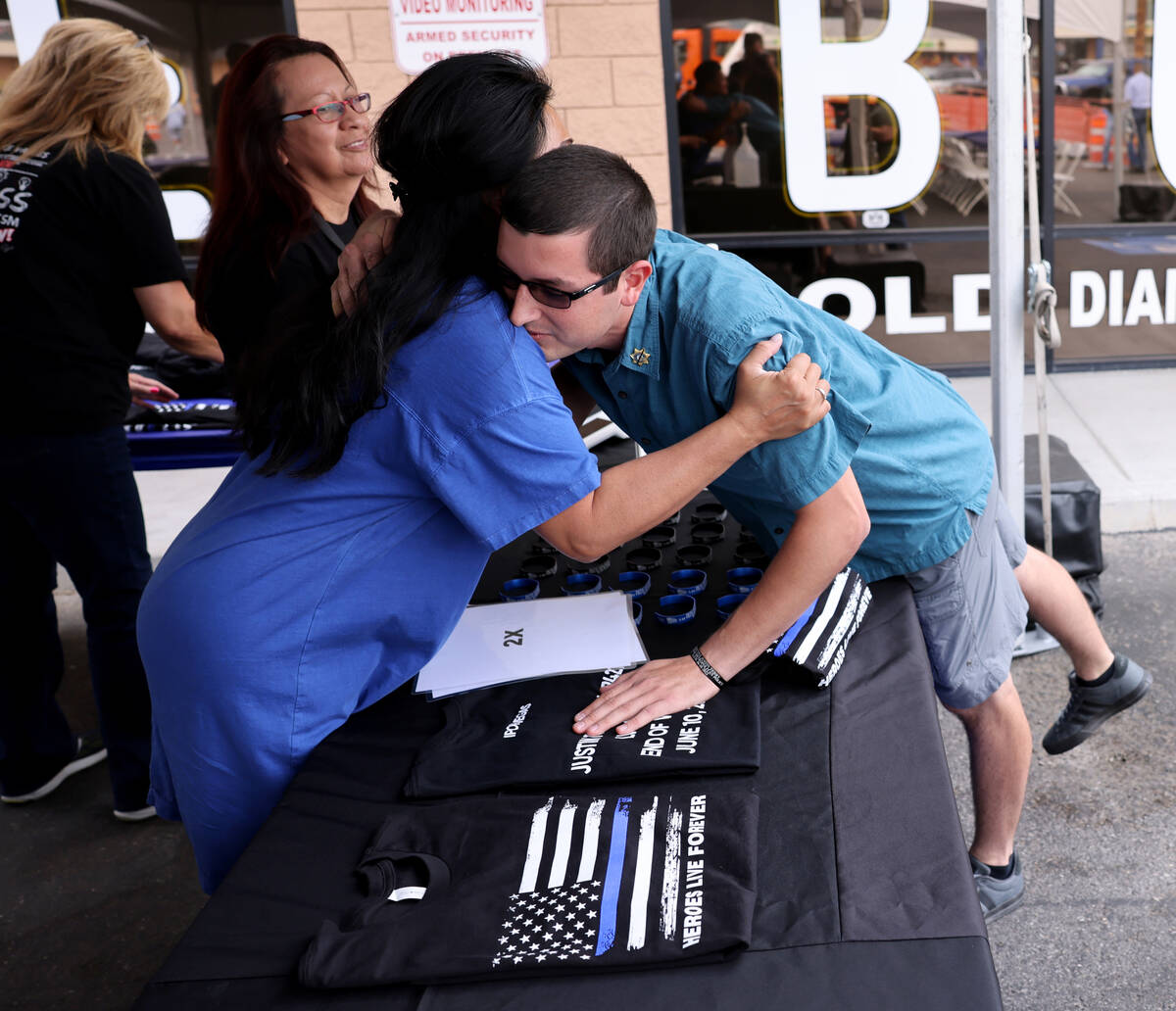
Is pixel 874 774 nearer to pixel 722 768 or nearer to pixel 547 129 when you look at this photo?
pixel 722 768

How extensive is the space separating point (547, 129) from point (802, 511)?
602 mm

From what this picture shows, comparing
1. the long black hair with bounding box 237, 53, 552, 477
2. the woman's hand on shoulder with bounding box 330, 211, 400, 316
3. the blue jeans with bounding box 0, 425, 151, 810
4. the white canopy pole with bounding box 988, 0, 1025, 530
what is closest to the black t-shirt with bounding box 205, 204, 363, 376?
the blue jeans with bounding box 0, 425, 151, 810

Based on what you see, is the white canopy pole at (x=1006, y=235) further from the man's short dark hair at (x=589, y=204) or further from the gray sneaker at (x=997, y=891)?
the man's short dark hair at (x=589, y=204)

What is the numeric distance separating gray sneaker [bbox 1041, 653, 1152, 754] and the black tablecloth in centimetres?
112

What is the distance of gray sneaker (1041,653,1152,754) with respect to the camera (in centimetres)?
238

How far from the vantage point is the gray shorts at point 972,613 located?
1865 millimetres

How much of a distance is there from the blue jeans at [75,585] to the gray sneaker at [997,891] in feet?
6.04

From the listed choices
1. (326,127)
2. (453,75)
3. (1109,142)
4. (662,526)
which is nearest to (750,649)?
(662,526)

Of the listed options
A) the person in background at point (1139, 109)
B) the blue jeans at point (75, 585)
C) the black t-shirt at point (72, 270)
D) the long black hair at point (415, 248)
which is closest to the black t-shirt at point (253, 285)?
the black t-shirt at point (72, 270)

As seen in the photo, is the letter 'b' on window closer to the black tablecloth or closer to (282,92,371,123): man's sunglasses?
Result: (282,92,371,123): man's sunglasses

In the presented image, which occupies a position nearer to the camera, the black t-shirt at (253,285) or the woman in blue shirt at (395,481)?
the woman in blue shirt at (395,481)

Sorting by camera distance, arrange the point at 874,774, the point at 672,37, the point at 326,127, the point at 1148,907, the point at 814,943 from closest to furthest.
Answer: the point at 814,943 → the point at 874,774 → the point at 1148,907 → the point at 326,127 → the point at 672,37

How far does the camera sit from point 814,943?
101 centimetres

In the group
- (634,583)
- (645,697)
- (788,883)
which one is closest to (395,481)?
(645,697)
